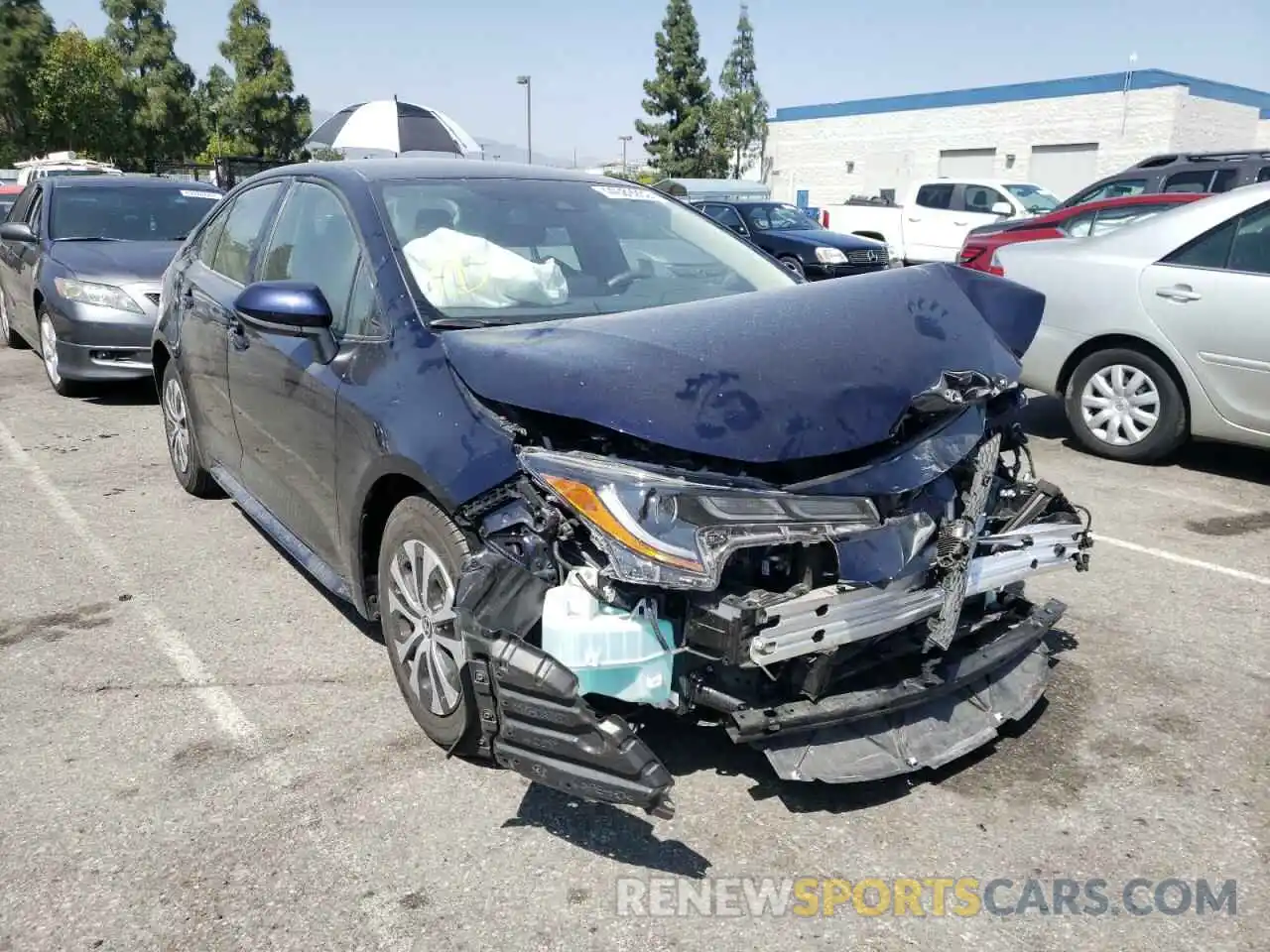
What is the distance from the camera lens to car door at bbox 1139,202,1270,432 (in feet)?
18.3

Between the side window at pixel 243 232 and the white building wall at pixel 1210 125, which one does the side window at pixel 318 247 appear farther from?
the white building wall at pixel 1210 125

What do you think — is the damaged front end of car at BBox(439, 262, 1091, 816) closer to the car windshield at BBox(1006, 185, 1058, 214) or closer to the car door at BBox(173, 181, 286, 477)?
the car door at BBox(173, 181, 286, 477)

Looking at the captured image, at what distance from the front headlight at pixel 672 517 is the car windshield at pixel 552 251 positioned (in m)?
0.98

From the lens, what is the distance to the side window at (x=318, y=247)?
355 centimetres

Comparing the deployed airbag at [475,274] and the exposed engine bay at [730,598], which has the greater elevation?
the deployed airbag at [475,274]

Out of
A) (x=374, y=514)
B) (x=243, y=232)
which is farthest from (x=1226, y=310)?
(x=243, y=232)

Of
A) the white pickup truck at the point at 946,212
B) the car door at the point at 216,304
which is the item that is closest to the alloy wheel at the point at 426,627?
the car door at the point at 216,304

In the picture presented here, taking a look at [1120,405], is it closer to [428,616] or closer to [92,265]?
[428,616]

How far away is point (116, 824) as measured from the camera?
277cm

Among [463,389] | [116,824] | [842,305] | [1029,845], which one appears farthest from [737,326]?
[116,824]

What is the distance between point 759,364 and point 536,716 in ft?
3.53

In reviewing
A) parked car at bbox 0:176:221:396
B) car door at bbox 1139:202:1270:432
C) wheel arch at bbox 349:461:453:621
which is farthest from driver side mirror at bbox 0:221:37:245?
car door at bbox 1139:202:1270:432

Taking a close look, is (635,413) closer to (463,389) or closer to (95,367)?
(463,389)

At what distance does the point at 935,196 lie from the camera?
18312 mm
